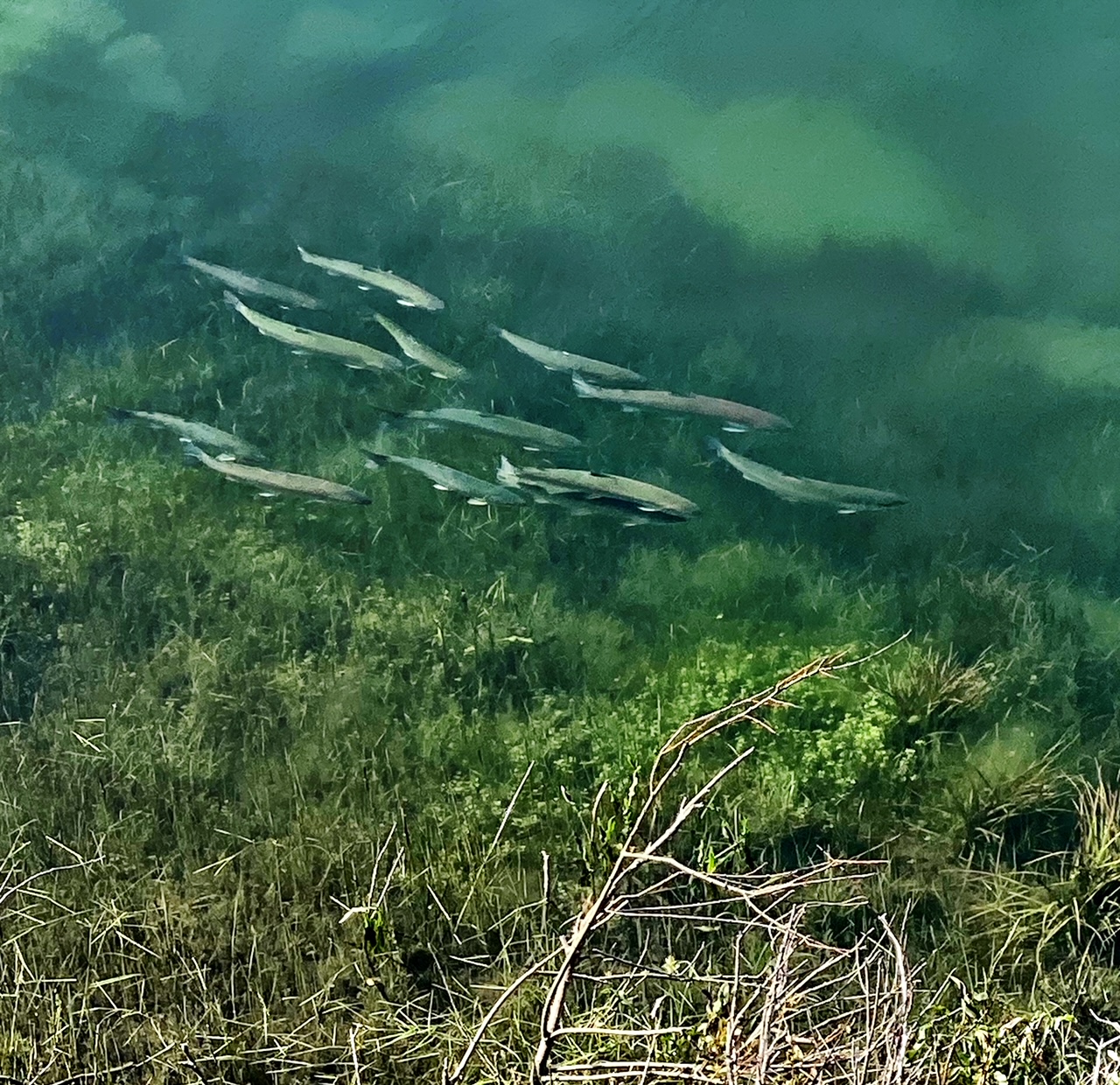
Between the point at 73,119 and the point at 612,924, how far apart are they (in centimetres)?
146

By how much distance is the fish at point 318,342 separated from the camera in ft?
6.01

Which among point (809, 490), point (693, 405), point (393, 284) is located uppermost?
point (393, 284)

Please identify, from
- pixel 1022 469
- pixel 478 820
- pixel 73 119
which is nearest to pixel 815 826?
pixel 478 820

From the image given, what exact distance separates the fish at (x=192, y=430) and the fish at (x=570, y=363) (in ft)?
1.42

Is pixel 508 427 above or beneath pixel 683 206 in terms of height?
beneath

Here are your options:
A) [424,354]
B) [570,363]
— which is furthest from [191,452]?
[570,363]

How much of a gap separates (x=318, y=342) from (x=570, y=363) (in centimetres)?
39

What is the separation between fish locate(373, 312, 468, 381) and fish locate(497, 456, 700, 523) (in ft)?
0.57

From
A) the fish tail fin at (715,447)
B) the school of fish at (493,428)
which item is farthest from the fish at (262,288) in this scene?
the fish tail fin at (715,447)

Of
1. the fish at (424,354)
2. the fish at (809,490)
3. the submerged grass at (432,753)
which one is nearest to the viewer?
the submerged grass at (432,753)

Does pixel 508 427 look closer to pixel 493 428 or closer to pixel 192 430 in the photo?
pixel 493 428

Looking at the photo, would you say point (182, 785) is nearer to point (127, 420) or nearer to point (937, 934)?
point (127, 420)

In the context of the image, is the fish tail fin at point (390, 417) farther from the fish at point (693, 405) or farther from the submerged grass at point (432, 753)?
the fish at point (693, 405)

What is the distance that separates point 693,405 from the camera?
1749 millimetres
